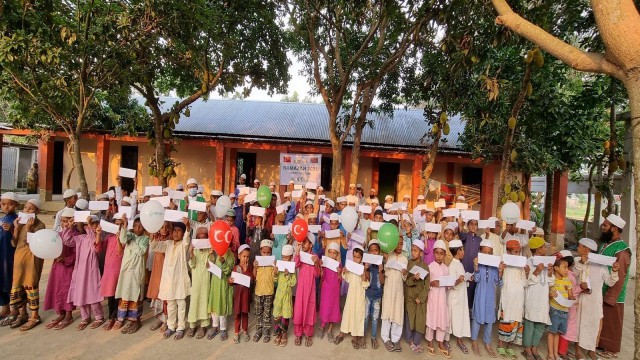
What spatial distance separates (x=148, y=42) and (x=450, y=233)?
6202 millimetres

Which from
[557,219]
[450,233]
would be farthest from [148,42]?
[557,219]

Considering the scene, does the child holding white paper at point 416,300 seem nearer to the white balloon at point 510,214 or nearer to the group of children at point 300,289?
the group of children at point 300,289

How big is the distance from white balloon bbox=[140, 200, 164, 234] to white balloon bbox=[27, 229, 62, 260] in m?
0.99

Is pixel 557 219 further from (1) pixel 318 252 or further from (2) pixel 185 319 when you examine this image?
(2) pixel 185 319

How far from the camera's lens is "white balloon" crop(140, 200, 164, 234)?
3902mm

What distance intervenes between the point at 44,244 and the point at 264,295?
2.55 meters

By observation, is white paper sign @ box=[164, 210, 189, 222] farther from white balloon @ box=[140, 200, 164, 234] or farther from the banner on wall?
the banner on wall

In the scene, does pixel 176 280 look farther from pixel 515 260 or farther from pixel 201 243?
pixel 515 260

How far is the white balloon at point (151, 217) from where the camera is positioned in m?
3.90

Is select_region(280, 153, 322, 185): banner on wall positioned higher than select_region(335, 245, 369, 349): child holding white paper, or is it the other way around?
select_region(280, 153, 322, 185): banner on wall

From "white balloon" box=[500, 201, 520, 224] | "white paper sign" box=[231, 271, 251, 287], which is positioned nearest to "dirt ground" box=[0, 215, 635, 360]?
"white paper sign" box=[231, 271, 251, 287]

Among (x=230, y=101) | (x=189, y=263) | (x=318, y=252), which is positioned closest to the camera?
(x=189, y=263)

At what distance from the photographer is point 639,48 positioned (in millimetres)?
2324

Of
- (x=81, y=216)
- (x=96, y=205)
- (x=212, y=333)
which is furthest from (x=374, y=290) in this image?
(x=96, y=205)
